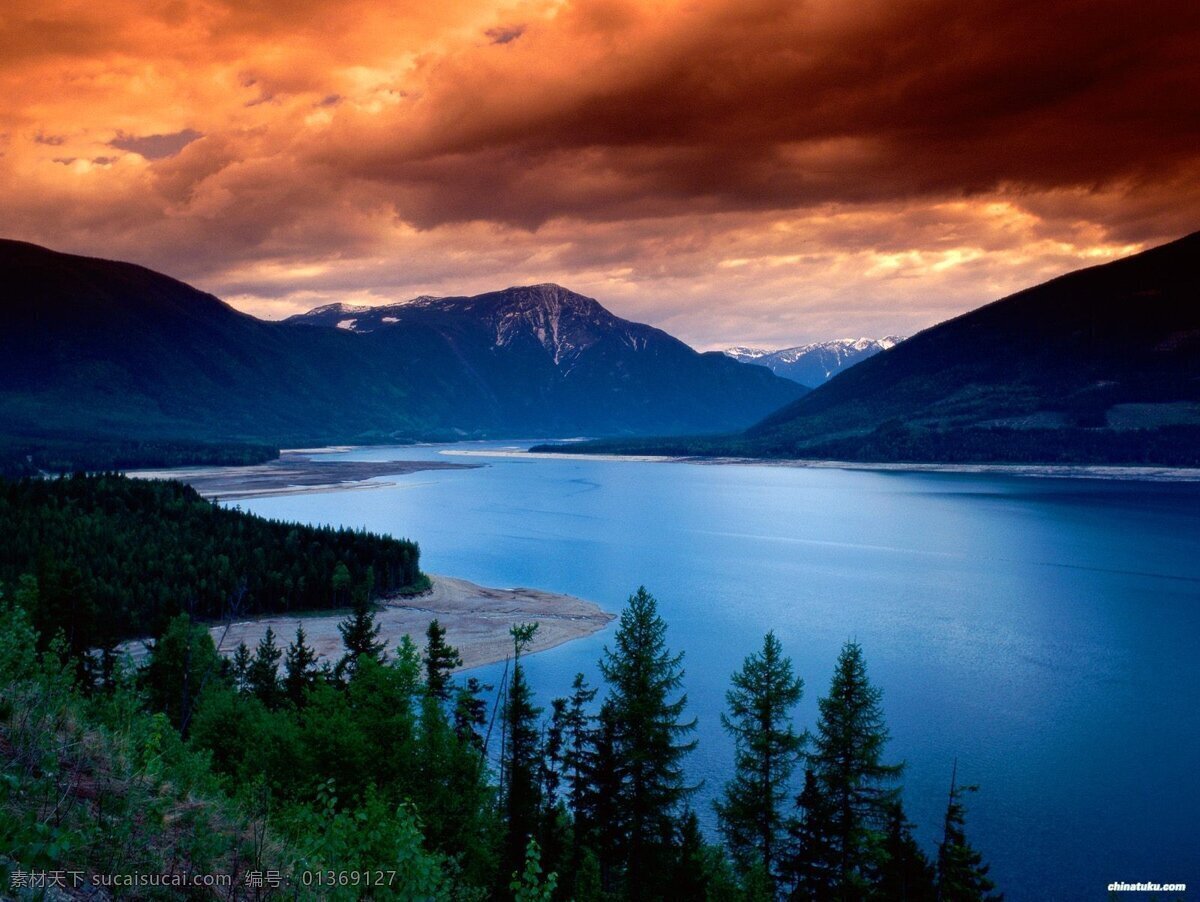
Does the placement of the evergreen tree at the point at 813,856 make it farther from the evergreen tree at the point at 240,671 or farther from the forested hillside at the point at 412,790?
the evergreen tree at the point at 240,671

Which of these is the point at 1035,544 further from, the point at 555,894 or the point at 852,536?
the point at 555,894

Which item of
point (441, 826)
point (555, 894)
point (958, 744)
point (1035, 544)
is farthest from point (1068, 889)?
point (1035, 544)


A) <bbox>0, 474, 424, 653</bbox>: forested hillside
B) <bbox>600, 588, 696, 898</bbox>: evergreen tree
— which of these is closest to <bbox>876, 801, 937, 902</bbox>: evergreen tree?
→ <bbox>600, 588, 696, 898</bbox>: evergreen tree

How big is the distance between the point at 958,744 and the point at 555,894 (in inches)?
1200

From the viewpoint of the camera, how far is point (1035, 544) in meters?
119

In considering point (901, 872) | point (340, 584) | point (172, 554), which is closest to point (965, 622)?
point (901, 872)

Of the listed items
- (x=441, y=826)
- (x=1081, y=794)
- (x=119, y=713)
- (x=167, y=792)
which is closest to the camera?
(x=167, y=792)

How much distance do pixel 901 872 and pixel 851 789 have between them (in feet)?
10.2

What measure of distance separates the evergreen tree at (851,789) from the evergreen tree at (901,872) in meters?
0.41

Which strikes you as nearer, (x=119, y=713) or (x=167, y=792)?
(x=167, y=792)

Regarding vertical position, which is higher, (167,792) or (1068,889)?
(167,792)

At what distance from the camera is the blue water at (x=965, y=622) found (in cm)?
3794

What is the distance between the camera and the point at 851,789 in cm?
2858

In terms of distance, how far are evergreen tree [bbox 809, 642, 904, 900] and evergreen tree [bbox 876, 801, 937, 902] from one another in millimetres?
412
